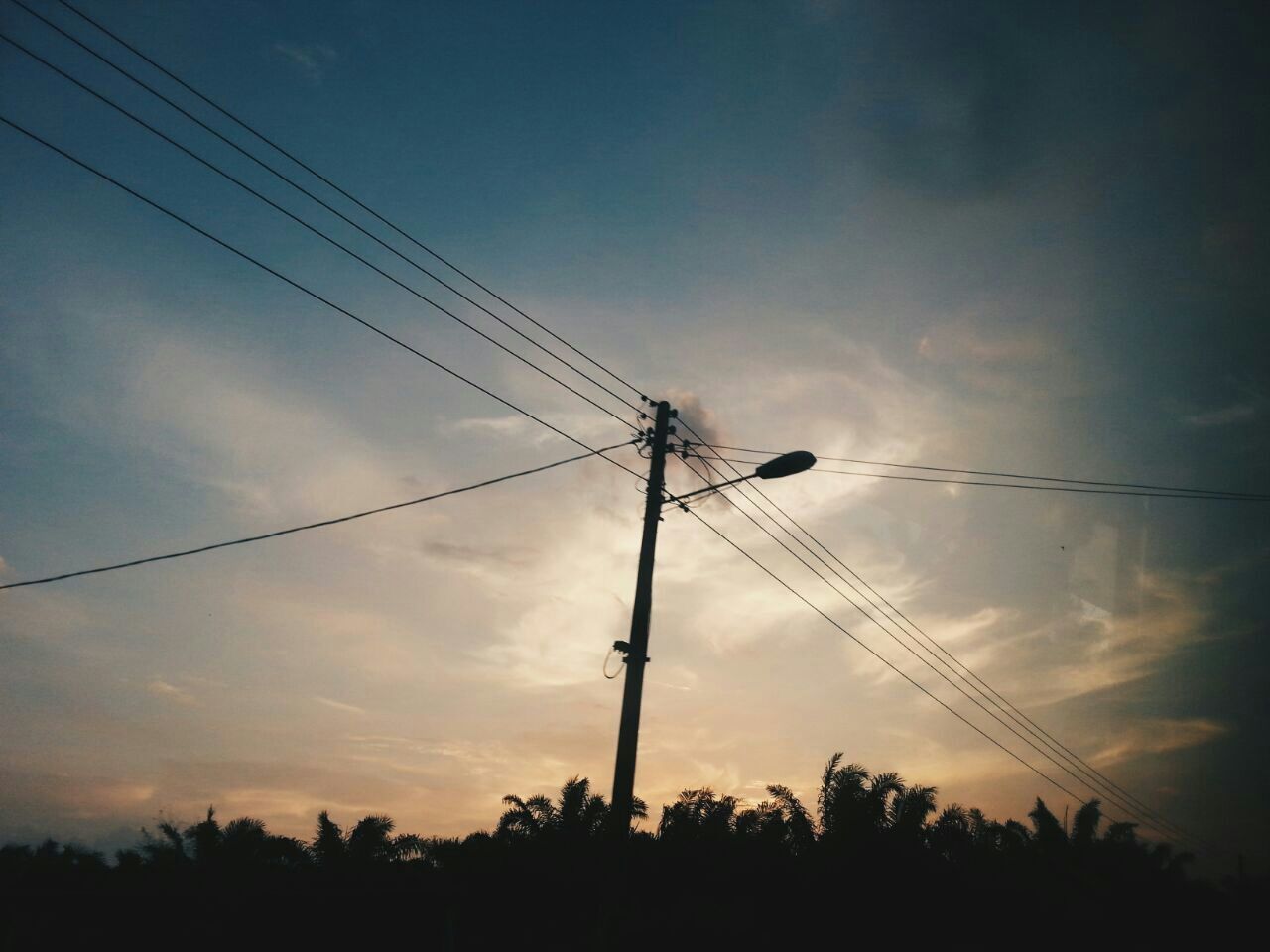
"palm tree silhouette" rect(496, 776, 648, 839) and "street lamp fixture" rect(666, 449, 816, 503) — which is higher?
"street lamp fixture" rect(666, 449, 816, 503)

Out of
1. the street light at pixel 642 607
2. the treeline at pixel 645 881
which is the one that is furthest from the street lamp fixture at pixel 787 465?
the treeline at pixel 645 881

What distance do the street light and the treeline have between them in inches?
399

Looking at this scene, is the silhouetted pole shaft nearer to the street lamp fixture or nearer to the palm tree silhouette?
the street lamp fixture

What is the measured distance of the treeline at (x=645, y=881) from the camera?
2227cm

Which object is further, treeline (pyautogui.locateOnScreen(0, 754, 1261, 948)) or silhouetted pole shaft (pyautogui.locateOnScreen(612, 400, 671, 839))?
treeline (pyautogui.locateOnScreen(0, 754, 1261, 948))

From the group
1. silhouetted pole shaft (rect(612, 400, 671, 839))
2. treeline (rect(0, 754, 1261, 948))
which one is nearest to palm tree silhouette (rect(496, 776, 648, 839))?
treeline (rect(0, 754, 1261, 948))

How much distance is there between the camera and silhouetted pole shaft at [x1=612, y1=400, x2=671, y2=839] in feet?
37.4

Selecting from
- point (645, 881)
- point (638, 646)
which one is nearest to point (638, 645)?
point (638, 646)

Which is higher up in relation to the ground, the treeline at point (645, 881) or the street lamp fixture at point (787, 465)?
the street lamp fixture at point (787, 465)

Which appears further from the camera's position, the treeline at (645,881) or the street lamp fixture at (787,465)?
the treeline at (645,881)

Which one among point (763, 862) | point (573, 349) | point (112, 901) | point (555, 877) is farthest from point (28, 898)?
point (573, 349)

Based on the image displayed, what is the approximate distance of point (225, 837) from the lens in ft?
87.0

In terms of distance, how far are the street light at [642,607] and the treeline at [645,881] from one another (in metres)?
10.1

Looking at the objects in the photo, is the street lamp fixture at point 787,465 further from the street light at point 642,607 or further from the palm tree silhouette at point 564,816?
the palm tree silhouette at point 564,816
